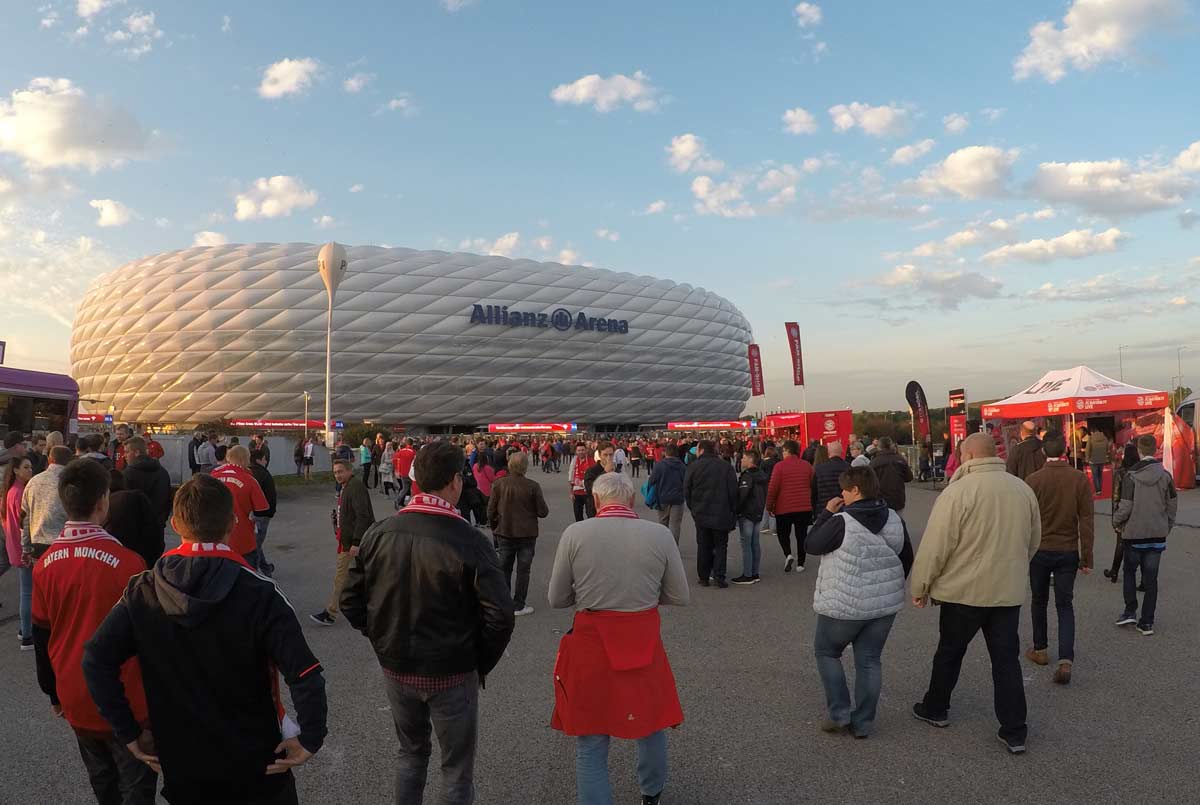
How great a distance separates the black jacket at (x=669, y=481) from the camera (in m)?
9.38

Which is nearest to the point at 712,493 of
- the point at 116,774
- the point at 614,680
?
the point at 614,680

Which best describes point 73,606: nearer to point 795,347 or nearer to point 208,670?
point 208,670

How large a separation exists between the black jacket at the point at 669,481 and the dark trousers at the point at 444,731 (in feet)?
21.9

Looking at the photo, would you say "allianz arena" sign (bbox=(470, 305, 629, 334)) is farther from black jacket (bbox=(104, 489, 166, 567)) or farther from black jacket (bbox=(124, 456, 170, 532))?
black jacket (bbox=(104, 489, 166, 567))

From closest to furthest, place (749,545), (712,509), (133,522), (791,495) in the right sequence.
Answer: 1. (133,522)
2. (712,509)
3. (749,545)
4. (791,495)

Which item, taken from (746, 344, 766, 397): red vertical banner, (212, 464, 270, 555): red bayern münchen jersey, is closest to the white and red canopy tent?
(212, 464, 270, 555): red bayern münchen jersey

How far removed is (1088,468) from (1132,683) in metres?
13.2

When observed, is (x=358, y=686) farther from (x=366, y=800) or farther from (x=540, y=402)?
(x=540, y=402)

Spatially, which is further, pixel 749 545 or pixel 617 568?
pixel 749 545

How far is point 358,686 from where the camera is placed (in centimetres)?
494

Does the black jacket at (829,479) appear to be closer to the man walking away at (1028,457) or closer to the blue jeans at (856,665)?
the man walking away at (1028,457)

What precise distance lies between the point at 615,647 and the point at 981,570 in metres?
2.12

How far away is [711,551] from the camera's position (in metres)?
8.38

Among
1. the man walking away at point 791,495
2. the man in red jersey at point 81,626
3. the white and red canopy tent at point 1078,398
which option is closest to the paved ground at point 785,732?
the man in red jersey at point 81,626
